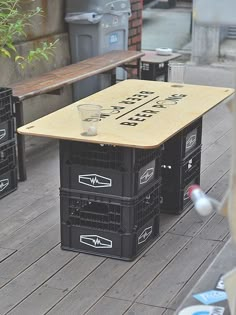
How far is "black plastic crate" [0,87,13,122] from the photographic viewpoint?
4.72m

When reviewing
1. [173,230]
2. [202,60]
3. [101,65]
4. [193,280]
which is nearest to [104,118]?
[173,230]

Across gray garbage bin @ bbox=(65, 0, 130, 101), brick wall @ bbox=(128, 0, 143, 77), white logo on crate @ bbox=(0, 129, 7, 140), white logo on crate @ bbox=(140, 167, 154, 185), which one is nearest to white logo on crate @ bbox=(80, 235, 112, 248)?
white logo on crate @ bbox=(140, 167, 154, 185)

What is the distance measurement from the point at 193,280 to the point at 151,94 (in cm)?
169

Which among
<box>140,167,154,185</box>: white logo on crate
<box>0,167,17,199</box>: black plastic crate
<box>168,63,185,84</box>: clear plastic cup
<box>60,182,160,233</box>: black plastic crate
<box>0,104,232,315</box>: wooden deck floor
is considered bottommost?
<box>0,104,232,315</box>: wooden deck floor

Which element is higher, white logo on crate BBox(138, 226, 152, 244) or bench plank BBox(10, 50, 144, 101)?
bench plank BBox(10, 50, 144, 101)

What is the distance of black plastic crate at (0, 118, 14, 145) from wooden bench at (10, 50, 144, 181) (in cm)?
12

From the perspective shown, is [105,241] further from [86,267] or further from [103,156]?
[103,156]

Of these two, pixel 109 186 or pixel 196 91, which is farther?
pixel 196 91

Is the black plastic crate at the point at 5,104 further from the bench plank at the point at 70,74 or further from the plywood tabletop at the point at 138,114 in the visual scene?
the plywood tabletop at the point at 138,114

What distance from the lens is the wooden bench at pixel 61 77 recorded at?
16.5ft

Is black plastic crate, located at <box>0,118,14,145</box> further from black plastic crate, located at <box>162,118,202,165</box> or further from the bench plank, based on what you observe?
black plastic crate, located at <box>162,118,202,165</box>

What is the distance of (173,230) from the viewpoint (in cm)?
426

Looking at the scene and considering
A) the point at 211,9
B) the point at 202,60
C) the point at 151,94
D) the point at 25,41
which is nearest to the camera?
the point at 211,9

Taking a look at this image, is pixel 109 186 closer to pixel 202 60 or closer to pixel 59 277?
pixel 59 277
